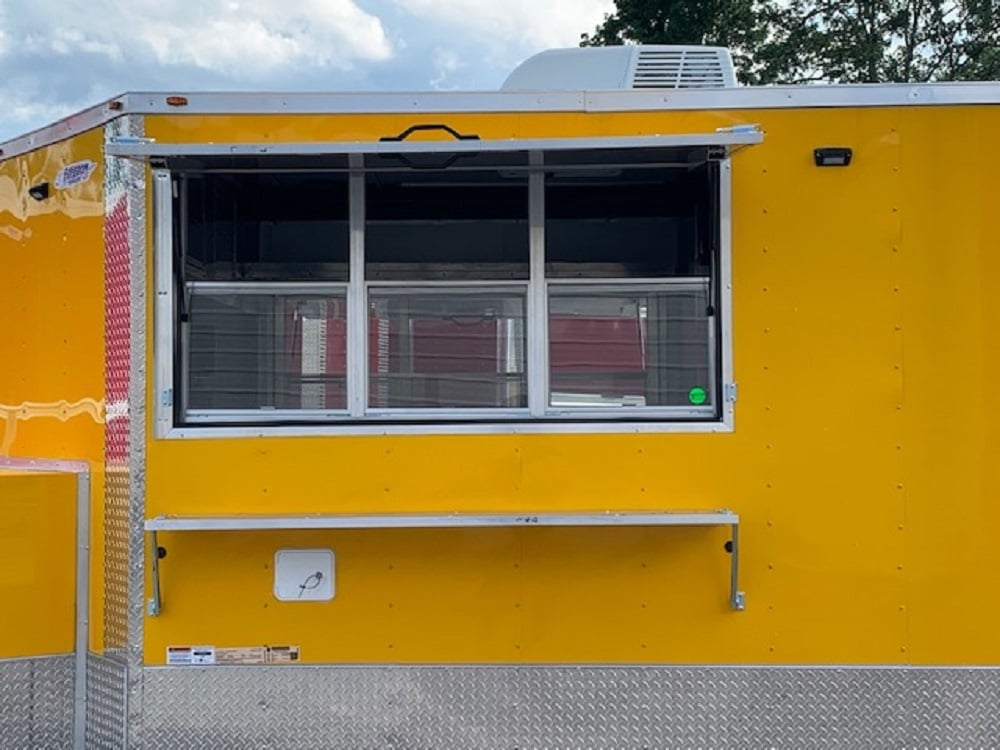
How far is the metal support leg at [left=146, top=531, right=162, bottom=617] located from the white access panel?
0.42 m

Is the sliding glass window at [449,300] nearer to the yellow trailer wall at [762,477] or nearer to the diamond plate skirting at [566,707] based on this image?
the yellow trailer wall at [762,477]

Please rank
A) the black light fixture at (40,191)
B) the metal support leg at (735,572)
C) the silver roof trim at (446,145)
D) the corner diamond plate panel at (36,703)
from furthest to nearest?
the black light fixture at (40,191) → the corner diamond plate panel at (36,703) → the metal support leg at (735,572) → the silver roof trim at (446,145)

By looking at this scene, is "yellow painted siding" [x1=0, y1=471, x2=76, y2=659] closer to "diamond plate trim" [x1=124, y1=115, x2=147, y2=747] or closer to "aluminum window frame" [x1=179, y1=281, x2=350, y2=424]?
"diamond plate trim" [x1=124, y1=115, x2=147, y2=747]

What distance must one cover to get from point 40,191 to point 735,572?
3.10 m

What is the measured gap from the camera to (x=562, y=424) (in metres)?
3.12

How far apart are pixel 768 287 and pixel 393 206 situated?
4.59 feet

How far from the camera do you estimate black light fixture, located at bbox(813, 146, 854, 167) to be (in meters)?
3.12

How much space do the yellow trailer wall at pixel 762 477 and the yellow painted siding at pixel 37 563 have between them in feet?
1.45

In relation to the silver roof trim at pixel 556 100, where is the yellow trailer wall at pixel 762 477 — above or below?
below

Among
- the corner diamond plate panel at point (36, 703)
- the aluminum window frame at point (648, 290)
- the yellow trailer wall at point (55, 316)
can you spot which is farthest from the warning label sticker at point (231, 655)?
the aluminum window frame at point (648, 290)

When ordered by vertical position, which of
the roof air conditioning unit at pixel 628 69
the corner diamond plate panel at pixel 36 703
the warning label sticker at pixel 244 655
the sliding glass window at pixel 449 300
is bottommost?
the corner diamond plate panel at pixel 36 703

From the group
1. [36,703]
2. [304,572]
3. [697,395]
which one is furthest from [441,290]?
[36,703]

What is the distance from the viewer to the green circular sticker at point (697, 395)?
318 cm

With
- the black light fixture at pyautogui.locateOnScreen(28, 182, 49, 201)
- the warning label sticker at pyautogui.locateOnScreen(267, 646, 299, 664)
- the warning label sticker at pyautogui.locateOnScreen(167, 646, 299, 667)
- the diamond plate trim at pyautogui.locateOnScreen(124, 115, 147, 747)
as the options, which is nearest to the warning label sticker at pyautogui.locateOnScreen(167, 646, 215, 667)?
the warning label sticker at pyautogui.locateOnScreen(167, 646, 299, 667)
